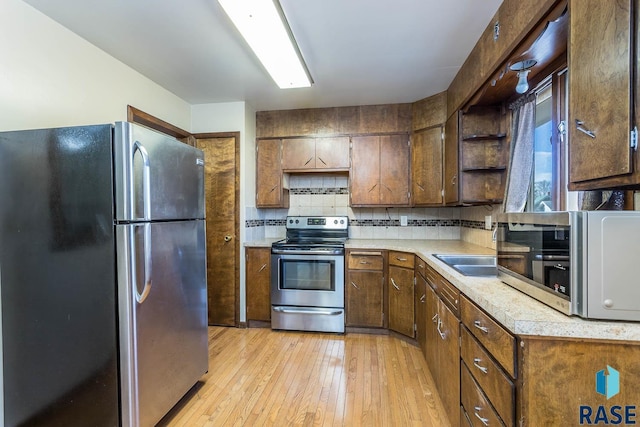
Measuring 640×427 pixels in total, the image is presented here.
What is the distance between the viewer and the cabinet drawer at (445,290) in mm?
1560

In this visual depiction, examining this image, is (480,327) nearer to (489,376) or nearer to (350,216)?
(489,376)

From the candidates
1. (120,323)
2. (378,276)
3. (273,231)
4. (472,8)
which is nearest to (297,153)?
(273,231)

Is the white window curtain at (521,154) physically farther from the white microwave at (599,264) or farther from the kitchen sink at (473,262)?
the white microwave at (599,264)

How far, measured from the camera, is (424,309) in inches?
93.1

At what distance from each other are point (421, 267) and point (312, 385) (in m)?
1.24

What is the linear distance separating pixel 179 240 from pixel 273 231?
6.46ft

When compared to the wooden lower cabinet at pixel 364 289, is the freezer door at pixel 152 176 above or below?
above

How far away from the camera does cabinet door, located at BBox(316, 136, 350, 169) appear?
3.33m

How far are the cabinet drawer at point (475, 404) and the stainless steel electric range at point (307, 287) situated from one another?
5.25 ft

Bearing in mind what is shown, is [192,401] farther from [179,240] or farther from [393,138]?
[393,138]

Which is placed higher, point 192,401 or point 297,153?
point 297,153

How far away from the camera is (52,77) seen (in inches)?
71.4

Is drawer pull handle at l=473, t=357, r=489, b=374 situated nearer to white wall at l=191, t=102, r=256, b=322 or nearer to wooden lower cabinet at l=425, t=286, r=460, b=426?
wooden lower cabinet at l=425, t=286, r=460, b=426

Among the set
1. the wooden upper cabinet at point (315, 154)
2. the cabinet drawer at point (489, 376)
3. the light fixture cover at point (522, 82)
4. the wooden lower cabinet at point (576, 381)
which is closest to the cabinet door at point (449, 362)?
the cabinet drawer at point (489, 376)
